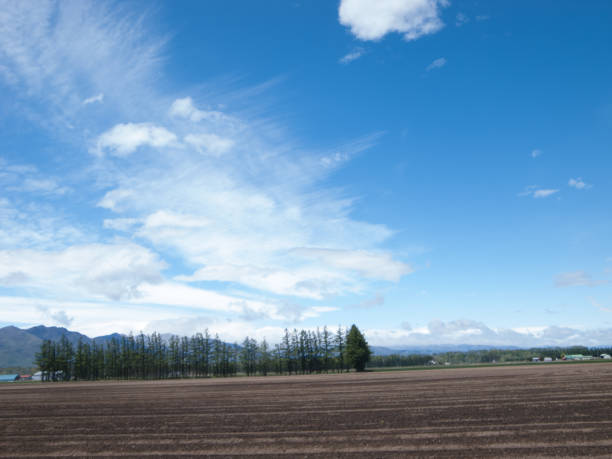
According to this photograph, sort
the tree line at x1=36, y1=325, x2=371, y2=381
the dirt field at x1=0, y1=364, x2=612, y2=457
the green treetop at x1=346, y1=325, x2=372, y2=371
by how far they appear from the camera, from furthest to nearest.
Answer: the tree line at x1=36, y1=325, x2=371, y2=381 < the green treetop at x1=346, y1=325, x2=372, y2=371 < the dirt field at x1=0, y1=364, x2=612, y2=457

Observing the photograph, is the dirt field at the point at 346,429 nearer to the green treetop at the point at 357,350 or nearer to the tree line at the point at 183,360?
the green treetop at the point at 357,350

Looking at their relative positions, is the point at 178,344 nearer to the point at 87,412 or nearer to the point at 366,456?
the point at 87,412

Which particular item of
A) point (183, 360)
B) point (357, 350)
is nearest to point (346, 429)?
point (357, 350)

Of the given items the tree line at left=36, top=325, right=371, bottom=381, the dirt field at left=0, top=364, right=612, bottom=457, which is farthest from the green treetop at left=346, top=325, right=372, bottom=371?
the dirt field at left=0, top=364, right=612, bottom=457

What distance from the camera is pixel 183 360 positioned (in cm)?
14988

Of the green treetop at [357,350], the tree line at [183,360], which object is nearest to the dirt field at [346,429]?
the green treetop at [357,350]

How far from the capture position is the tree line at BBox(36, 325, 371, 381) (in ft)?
454

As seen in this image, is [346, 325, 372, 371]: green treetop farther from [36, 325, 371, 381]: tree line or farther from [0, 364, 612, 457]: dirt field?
[0, 364, 612, 457]: dirt field

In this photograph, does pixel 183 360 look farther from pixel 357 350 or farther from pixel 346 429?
pixel 346 429

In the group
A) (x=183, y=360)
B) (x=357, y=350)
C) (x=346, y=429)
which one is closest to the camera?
(x=346, y=429)

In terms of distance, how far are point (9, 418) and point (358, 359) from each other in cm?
8885

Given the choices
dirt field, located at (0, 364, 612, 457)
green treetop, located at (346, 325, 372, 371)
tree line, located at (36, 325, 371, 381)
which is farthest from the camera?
tree line, located at (36, 325, 371, 381)

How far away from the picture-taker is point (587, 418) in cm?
2033

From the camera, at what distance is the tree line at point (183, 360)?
13838 centimetres
